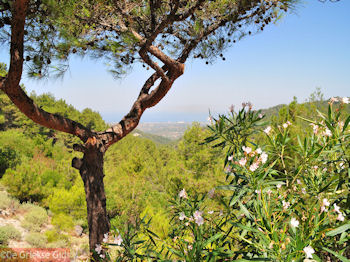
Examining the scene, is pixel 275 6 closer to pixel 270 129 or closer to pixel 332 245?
pixel 270 129

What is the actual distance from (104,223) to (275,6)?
3.33m

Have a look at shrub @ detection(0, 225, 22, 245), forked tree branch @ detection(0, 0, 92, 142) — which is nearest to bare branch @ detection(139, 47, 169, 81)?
forked tree branch @ detection(0, 0, 92, 142)

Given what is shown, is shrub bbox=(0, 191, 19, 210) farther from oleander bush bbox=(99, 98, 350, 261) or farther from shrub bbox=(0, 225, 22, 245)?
oleander bush bbox=(99, 98, 350, 261)

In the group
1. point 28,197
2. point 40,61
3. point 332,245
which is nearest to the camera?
point 332,245

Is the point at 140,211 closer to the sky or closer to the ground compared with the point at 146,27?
closer to the ground

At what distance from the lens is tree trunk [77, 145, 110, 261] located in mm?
2369

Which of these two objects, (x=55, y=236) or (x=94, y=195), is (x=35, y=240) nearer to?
(x=55, y=236)

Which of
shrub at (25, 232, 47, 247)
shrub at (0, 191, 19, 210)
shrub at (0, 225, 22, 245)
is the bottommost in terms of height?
shrub at (25, 232, 47, 247)

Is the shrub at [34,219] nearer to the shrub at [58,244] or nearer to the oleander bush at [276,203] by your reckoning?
the shrub at [58,244]

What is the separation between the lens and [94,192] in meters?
2.43

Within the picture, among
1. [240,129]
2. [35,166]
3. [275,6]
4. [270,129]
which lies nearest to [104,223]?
[240,129]

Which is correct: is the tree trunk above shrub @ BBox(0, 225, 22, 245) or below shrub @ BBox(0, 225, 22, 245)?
above

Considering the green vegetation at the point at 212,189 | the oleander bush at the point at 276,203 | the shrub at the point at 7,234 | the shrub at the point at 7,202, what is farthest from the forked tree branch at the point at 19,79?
the shrub at the point at 7,202

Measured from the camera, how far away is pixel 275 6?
2686mm
